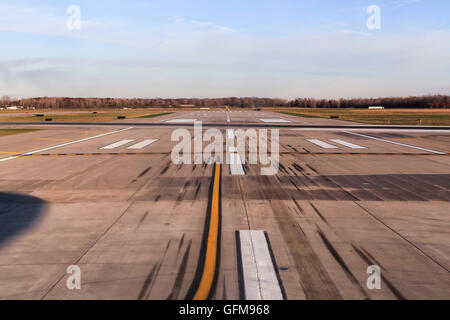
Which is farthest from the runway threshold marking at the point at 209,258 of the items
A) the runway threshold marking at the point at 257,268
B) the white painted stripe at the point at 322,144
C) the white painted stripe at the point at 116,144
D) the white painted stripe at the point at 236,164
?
the white painted stripe at the point at 322,144

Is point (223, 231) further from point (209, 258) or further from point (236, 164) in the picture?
point (236, 164)

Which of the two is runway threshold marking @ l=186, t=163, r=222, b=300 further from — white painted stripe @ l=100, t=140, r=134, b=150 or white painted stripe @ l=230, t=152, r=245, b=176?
white painted stripe @ l=100, t=140, r=134, b=150

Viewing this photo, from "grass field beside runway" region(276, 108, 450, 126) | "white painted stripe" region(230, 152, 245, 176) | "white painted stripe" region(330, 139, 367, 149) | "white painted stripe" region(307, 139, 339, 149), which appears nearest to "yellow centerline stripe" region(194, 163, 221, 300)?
"white painted stripe" region(230, 152, 245, 176)

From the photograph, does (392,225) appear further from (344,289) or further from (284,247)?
(344,289)

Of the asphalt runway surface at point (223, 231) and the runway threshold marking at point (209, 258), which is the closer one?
the runway threshold marking at point (209, 258)

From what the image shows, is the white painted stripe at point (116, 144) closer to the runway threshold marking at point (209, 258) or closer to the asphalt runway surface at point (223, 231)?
the asphalt runway surface at point (223, 231)

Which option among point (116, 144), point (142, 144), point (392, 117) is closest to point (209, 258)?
point (142, 144)
